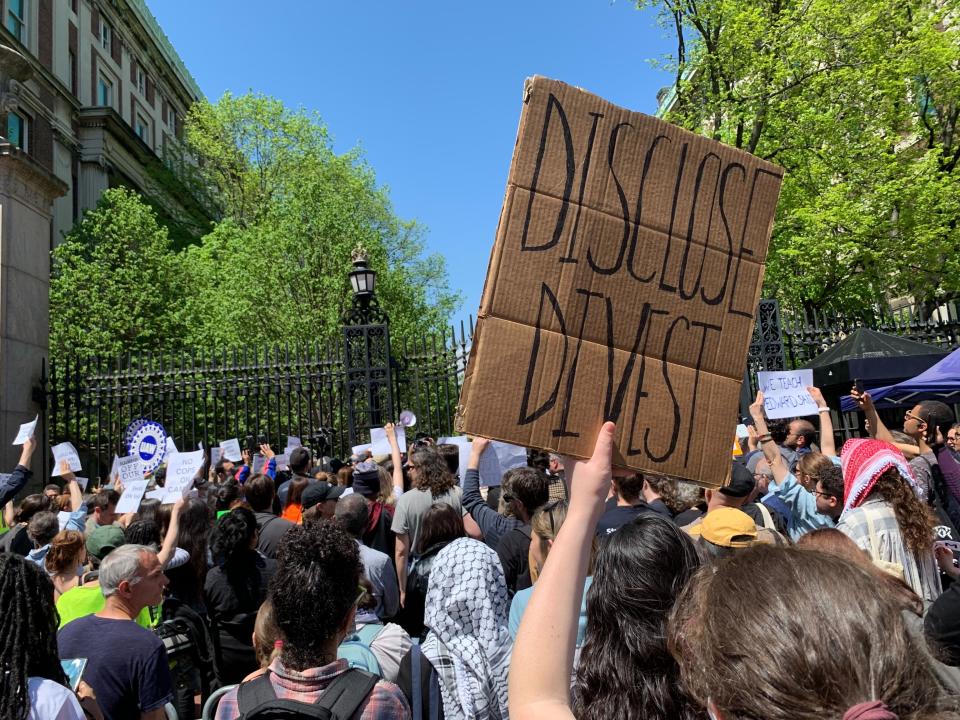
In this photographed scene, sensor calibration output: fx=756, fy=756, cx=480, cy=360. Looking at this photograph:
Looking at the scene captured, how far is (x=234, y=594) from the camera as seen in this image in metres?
4.59

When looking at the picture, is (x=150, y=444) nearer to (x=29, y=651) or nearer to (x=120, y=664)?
(x=120, y=664)

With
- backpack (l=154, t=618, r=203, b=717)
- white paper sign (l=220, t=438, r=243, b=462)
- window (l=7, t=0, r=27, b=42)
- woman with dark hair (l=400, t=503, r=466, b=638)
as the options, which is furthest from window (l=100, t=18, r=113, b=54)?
woman with dark hair (l=400, t=503, r=466, b=638)

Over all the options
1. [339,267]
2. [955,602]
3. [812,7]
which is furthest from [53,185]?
[812,7]

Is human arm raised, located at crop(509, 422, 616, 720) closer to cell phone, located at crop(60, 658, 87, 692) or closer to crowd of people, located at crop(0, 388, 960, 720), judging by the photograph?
crowd of people, located at crop(0, 388, 960, 720)

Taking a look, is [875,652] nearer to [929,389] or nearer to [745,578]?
[745,578]

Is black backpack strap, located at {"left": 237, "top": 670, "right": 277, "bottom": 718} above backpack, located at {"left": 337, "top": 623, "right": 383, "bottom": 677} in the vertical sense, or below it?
above

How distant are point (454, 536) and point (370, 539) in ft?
6.23

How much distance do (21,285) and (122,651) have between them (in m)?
11.9

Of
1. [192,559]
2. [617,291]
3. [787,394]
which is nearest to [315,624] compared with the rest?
[617,291]

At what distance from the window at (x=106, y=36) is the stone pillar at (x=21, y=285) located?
27905 mm

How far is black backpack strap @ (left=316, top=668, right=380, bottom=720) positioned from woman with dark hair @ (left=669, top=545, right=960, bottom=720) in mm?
1451

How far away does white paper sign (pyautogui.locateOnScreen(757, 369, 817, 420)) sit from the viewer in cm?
709

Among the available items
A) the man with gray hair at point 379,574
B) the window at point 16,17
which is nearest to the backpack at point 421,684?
the man with gray hair at point 379,574

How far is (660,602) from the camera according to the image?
2.10m
